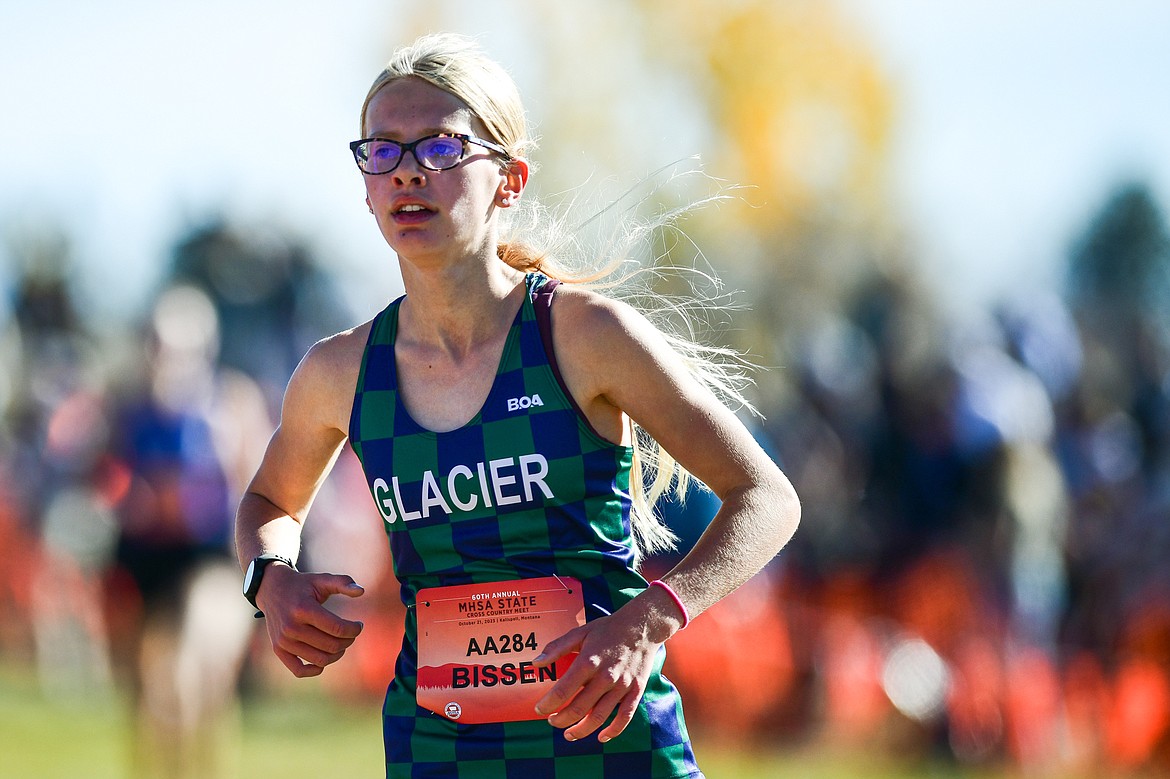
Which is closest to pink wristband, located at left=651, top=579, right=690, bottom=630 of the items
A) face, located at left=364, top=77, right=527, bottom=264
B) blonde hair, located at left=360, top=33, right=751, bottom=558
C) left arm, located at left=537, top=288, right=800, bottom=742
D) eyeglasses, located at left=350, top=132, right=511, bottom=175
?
left arm, located at left=537, top=288, right=800, bottom=742

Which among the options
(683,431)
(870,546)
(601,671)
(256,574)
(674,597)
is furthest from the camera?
(870,546)

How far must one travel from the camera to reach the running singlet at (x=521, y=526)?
270 centimetres

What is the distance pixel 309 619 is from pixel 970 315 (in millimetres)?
7722

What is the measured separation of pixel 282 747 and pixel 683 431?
7.16m

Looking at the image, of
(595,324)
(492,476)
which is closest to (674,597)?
(492,476)

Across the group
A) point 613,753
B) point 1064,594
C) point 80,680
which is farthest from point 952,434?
point 80,680

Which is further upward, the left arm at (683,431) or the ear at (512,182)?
the ear at (512,182)

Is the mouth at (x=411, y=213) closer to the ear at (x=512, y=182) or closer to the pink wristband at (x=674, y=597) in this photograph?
the ear at (x=512, y=182)

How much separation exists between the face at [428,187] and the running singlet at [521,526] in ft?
0.70

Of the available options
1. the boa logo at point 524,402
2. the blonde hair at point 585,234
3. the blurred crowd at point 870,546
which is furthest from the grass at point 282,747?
the boa logo at point 524,402

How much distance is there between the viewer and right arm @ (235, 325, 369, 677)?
271 centimetres

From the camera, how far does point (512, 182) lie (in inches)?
120

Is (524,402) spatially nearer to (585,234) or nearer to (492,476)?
(492,476)

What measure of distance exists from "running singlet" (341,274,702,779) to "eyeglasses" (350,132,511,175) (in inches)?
13.7
